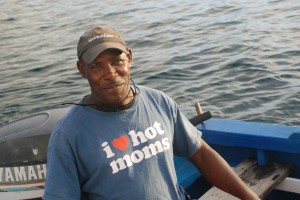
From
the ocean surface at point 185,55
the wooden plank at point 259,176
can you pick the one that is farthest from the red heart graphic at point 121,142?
the ocean surface at point 185,55

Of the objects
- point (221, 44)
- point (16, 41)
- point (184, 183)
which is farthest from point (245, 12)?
point (184, 183)

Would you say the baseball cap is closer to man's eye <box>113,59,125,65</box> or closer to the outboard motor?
man's eye <box>113,59,125,65</box>

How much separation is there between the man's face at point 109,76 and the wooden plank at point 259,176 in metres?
1.40

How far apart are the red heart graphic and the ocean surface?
5.00 metres

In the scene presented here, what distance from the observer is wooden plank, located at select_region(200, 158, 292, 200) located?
3.68m

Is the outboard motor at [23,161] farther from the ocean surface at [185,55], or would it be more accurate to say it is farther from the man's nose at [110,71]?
the ocean surface at [185,55]

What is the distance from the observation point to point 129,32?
13.6m

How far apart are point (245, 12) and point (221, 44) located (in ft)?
9.54

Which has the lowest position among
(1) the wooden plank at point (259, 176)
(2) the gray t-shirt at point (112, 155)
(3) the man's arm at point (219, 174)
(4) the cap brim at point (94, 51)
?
(1) the wooden plank at point (259, 176)

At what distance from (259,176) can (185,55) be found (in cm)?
715

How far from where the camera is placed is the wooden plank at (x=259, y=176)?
145 inches

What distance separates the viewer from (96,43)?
8.11ft

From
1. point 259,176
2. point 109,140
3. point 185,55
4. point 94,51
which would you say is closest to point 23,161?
point 109,140

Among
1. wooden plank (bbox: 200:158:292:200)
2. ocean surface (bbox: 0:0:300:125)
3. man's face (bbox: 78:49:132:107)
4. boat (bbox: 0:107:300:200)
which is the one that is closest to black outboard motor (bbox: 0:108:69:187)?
boat (bbox: 0:107:300:200)
